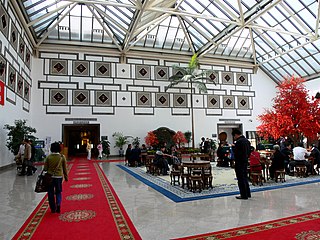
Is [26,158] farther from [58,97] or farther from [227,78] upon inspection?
[227,78]

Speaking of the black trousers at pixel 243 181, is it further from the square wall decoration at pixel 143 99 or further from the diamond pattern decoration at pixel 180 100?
the diamond pattern decoration at pixel 180 100

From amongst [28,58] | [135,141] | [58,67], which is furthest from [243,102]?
[28,58]

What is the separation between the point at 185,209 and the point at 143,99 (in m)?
13.2

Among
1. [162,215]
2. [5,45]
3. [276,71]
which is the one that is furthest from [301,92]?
[5,45]

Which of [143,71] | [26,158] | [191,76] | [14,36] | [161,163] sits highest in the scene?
[14,36]

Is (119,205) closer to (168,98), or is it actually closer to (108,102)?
(108,102)

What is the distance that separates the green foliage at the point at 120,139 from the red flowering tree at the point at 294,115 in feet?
29.1

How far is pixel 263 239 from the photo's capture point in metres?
2.90

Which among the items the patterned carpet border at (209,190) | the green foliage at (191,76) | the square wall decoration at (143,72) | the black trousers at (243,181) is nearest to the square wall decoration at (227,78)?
the green foliage at (191,76)

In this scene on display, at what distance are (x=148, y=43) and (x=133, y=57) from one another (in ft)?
4.78

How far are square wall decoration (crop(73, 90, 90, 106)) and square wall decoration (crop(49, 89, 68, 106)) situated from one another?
540 mm

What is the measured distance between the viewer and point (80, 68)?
1598 centimetres

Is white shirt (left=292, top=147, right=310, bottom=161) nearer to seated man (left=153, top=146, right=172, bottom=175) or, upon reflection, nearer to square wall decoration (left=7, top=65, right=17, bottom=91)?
seated man (left=153, top=146, right=172, bottom=175)

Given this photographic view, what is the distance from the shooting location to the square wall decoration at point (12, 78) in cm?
1073
